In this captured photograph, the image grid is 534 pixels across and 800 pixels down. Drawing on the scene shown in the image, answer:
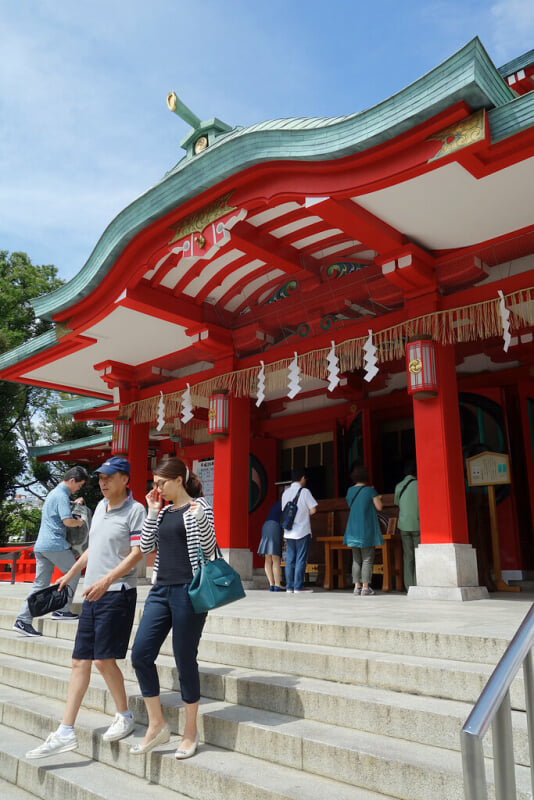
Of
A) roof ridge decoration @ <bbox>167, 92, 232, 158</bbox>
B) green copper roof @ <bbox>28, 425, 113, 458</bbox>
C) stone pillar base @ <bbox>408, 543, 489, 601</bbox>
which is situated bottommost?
stone pillar base @ <bbox>408, 543, 489, 601</bbox>

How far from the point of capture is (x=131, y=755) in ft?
11.0

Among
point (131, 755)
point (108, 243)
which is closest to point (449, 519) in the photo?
point (131, 755)

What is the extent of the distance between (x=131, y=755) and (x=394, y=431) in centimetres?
807

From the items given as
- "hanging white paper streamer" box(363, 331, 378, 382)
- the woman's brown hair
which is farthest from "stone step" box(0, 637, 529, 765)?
"hanging white paper streamer" box(363, 331, 378, 382)

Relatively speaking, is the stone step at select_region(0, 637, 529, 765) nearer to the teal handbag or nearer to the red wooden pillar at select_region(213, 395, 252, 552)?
the teal handbag

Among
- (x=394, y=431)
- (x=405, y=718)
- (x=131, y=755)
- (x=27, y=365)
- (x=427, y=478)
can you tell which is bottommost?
(x=131, y=755)

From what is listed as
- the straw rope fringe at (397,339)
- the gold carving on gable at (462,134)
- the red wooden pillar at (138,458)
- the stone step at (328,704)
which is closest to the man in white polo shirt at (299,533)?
the straw rope fringe at (397,339)

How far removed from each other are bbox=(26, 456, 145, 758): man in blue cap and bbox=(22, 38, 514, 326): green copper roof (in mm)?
3647

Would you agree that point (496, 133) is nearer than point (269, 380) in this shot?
Yes

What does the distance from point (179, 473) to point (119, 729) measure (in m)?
1.56

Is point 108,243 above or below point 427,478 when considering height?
above

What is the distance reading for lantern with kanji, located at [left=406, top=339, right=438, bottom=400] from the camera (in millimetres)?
6781

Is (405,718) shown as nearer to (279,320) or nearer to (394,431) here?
(279,320)

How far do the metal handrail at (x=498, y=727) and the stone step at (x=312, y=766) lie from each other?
0.65 m
